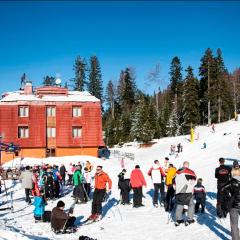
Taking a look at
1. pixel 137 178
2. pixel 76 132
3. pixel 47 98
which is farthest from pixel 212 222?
pixel 47 98

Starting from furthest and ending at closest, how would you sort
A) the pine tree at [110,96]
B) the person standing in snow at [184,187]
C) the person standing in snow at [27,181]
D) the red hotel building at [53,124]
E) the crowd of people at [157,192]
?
the pine tree at [110,96], the red hotel building at [53,124], the person standing in snow at [27,181], the person standing in snow at [184,187], the crowd of people at [157,192]

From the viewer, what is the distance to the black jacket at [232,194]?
8484 mm

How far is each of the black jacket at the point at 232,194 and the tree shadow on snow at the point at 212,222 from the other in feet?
6.47

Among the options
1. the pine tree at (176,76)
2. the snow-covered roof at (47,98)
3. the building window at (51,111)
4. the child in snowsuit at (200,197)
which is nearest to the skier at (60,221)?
the child in snowsuit at (200,197)

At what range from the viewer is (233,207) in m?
8.52

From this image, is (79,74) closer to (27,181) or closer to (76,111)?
(76,111)

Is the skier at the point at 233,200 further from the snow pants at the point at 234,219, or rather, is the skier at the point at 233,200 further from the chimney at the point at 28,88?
the chimney at the point at 28,88

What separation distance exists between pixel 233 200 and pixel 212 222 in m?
3.89

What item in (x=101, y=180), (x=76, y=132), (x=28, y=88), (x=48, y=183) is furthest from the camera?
(x=28, y=88)

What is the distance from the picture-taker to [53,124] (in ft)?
167

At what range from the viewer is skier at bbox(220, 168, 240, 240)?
849 centimetres

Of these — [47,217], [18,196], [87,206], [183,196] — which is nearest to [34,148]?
[18,196]

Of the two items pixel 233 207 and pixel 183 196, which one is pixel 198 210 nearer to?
pixel 183 196

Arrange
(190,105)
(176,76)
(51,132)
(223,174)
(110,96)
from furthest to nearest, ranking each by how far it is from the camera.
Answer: (110,96) → (176,76) → (190,105) → (51,132) → (223,174)
